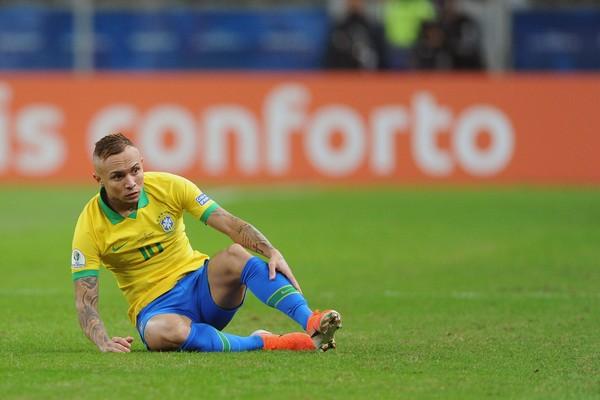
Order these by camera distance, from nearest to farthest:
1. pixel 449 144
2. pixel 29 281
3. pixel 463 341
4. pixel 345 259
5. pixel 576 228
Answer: pixel 463 341 → pixel 29 281 → pixel 345 259 → pixel 576 228 → pixel 449 144

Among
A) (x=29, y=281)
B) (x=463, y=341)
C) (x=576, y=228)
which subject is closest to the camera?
(x=463, y=341)

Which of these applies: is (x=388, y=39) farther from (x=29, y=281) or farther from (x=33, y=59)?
(x=29, y=281)

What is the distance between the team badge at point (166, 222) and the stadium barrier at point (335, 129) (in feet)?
45.5

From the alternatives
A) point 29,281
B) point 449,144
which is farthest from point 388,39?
point 29,281

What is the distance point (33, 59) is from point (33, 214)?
21.2 ft

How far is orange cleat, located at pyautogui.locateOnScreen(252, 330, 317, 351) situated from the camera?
25.8 ft

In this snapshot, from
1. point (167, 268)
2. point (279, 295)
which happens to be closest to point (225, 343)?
point (279, 295)

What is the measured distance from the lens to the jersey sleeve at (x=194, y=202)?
802cm

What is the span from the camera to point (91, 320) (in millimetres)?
7680

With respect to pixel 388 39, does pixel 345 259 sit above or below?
below

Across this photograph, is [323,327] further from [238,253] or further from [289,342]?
[238,253]

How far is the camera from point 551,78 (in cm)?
2233

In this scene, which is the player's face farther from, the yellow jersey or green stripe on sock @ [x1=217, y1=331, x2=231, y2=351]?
green stripe on sock @ [x1=217, y1=331, x2=231, y2=351]

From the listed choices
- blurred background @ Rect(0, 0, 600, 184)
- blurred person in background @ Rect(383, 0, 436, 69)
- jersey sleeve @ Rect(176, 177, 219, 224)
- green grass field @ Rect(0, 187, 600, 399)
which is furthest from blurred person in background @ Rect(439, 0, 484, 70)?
jersey sleeve @ Rect(176, 177, 219, 224)
